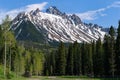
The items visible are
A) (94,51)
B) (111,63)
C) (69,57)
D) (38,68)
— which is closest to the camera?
(111,63)

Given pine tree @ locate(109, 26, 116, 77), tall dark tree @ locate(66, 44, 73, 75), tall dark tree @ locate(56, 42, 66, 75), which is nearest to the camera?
→ pine tree @ locate(109, 26, 116, 77)

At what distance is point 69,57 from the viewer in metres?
166

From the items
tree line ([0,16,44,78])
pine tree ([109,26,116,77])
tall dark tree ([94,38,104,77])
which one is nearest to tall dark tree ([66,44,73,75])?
tall dark tree ([94,38,104,77])

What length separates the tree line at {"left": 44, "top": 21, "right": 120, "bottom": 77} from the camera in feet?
411

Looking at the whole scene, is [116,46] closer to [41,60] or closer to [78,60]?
[78,60]

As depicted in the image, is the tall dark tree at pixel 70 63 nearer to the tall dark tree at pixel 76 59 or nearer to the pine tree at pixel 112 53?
the tall dark tree at pixel 76 59

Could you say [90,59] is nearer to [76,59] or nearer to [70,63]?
[76,59]

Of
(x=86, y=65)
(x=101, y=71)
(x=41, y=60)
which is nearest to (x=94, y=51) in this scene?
(x=86, y=65)

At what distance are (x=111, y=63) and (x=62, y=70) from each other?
43.8 meters

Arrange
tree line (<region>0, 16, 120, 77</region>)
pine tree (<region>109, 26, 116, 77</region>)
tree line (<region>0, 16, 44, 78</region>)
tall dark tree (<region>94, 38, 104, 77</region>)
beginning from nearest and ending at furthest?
tree line (<region>0, 16, 44, 78</region>)
tree line (<region>0, 16, 120, 77</region>)
pine tree (<region>109, 26, 116, 77</region>)
tall dark tree (<region>94, 38, 104, 77</region>)

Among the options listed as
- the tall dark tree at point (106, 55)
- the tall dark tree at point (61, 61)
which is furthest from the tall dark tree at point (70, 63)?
the tall dark tree at point (106, 55)

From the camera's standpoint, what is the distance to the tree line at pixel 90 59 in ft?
411

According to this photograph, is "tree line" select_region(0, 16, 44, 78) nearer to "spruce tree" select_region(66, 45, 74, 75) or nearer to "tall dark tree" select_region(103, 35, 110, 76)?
"spruce tree" select_region(66, 45, 74, 75)

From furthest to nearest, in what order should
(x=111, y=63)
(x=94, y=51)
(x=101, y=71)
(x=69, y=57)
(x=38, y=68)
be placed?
(x=38, y=68), (x=69, y=57), (x=94, y=51), (x=101, y=71), (x=111, y=63)
